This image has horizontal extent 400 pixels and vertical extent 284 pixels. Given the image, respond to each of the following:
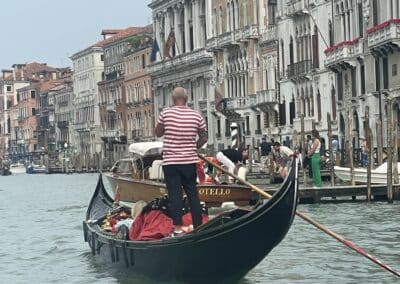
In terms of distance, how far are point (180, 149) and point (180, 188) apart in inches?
11.3

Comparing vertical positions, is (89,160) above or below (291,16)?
below

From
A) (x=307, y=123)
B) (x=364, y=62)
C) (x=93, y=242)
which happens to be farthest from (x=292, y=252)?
(x=307, y=123)

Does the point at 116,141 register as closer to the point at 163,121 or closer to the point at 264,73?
the point at 264,73

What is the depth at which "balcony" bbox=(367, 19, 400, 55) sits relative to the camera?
24.8m

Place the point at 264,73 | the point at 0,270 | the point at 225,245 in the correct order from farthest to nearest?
the point at 264,73
the point at 0,270
the point at 225,245

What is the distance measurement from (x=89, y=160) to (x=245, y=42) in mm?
26634

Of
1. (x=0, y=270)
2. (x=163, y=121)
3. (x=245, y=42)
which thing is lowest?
(x=0, y=270)

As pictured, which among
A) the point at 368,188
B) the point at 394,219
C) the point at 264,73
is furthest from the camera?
the point at 264,73

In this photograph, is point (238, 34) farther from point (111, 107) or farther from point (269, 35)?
point (111, 107)

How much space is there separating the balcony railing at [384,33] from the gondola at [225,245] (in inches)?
678

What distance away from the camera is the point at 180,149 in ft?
26.1

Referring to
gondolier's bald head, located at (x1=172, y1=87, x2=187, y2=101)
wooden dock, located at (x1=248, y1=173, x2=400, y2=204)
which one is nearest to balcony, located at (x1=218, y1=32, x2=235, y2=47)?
wooden dock, located at (x1=248, y1=173, x2=400, y2=204)

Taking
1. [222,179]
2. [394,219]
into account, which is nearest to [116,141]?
[222,179]

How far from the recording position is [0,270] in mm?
10711
